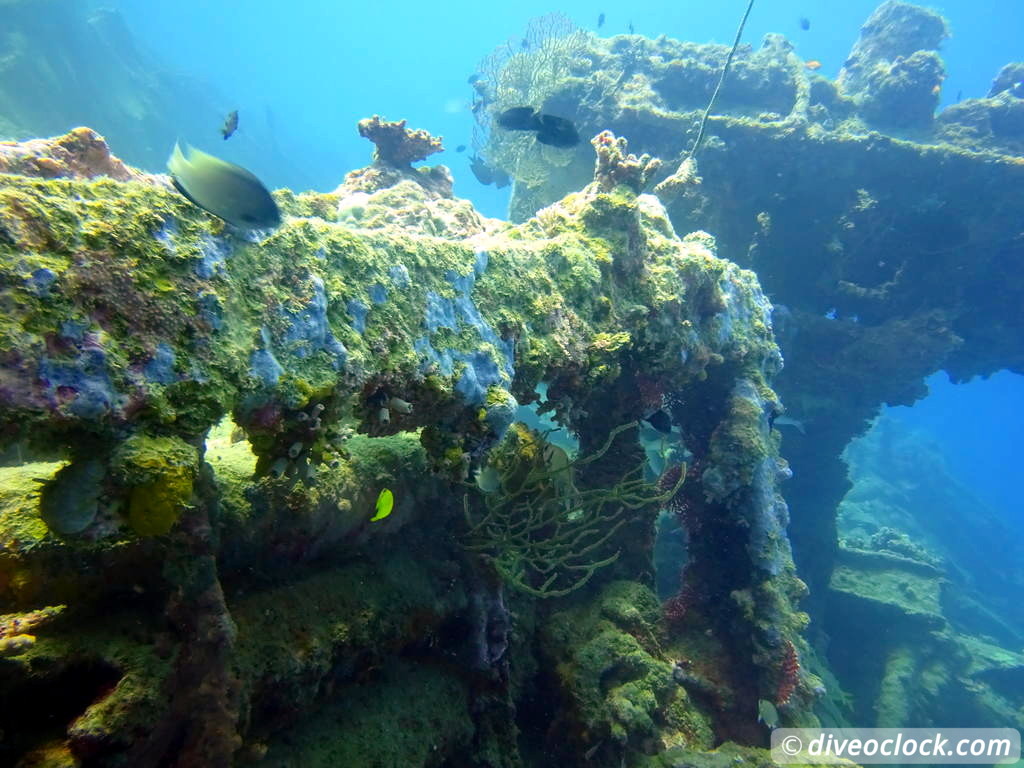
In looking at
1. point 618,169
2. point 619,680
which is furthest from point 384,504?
point 618,169

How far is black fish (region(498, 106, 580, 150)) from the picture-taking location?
554cm

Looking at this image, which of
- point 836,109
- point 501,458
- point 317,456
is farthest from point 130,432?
point 836,109

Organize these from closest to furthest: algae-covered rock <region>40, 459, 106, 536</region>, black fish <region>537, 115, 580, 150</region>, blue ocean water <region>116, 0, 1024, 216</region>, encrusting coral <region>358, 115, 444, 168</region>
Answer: algae-covered rock <region>40, 459, 106, 536</region>
black fish <region>537, 115, 580, 150</region>
encrusting coral <region>358, 115, 444, 168</region>
blue ocean water <region>116, 0, 1024, 216</region>

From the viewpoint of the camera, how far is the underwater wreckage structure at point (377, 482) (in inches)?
72.0

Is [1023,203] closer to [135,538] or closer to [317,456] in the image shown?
[317,456]

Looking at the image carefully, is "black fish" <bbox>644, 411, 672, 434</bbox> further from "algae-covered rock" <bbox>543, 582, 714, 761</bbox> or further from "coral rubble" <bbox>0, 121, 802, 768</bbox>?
"algae-covered rock" <bbox>543, 582, 714, 761</bbox>

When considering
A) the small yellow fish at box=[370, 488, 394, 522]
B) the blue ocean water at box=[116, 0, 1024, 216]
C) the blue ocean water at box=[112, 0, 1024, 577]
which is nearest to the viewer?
the small yellow fish at box=[370, 488, 394, 522]

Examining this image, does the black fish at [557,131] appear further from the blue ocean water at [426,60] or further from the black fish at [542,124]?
the blue ocean water at [426,60]

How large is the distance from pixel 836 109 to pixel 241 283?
16.8 m

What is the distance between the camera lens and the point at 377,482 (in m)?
3.60

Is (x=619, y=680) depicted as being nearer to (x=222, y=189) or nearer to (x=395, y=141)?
(x=222, y=189)

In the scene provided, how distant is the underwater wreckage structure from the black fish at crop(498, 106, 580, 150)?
0.43 m

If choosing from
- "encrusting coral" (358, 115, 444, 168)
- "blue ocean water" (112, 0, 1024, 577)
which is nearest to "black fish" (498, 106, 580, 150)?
"encrusting coral" (358, 115, 444, 168)

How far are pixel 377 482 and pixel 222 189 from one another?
218 centimetres
